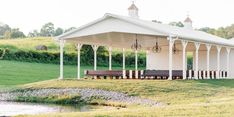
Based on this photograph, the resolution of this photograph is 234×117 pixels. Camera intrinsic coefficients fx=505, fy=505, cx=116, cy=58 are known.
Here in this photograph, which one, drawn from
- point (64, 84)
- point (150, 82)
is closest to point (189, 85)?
point (150, 82)

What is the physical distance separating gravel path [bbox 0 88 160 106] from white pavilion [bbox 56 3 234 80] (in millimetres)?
5864

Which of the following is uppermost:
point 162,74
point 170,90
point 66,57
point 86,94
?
point 66,57

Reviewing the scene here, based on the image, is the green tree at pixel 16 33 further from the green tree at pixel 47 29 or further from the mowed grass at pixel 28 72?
the mowed grass at pixel 28 72

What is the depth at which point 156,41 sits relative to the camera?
3950 cm

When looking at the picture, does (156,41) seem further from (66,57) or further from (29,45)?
(29,45)

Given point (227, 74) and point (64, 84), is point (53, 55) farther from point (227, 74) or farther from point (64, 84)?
point (64, 84)

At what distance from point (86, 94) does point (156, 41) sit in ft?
46.3

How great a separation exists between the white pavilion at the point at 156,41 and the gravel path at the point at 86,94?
586 centimetres

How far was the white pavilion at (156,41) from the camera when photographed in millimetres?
32312

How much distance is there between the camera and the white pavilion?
32312mm

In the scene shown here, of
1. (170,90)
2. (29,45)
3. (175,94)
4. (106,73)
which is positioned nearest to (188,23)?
(106,73)

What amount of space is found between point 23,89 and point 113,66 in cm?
2762

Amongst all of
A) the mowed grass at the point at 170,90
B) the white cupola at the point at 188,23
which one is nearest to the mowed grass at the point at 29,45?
the white cupola at the point at 188,23

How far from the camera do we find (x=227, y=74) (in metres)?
40.5
